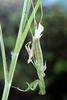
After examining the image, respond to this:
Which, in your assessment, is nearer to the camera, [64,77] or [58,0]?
[58,0]

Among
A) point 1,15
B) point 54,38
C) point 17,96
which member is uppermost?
point 1,15

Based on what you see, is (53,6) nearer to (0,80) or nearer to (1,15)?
(1,15)

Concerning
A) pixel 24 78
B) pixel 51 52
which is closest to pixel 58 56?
pixel 51 52

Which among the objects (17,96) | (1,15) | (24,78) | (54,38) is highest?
(1,15)

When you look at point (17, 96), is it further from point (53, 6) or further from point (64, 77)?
point (53, 6)

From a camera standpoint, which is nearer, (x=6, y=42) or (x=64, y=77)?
(x=6, y=42)

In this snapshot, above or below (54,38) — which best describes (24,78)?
below

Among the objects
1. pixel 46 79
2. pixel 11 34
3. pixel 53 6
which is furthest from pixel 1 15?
pixel 46 79
